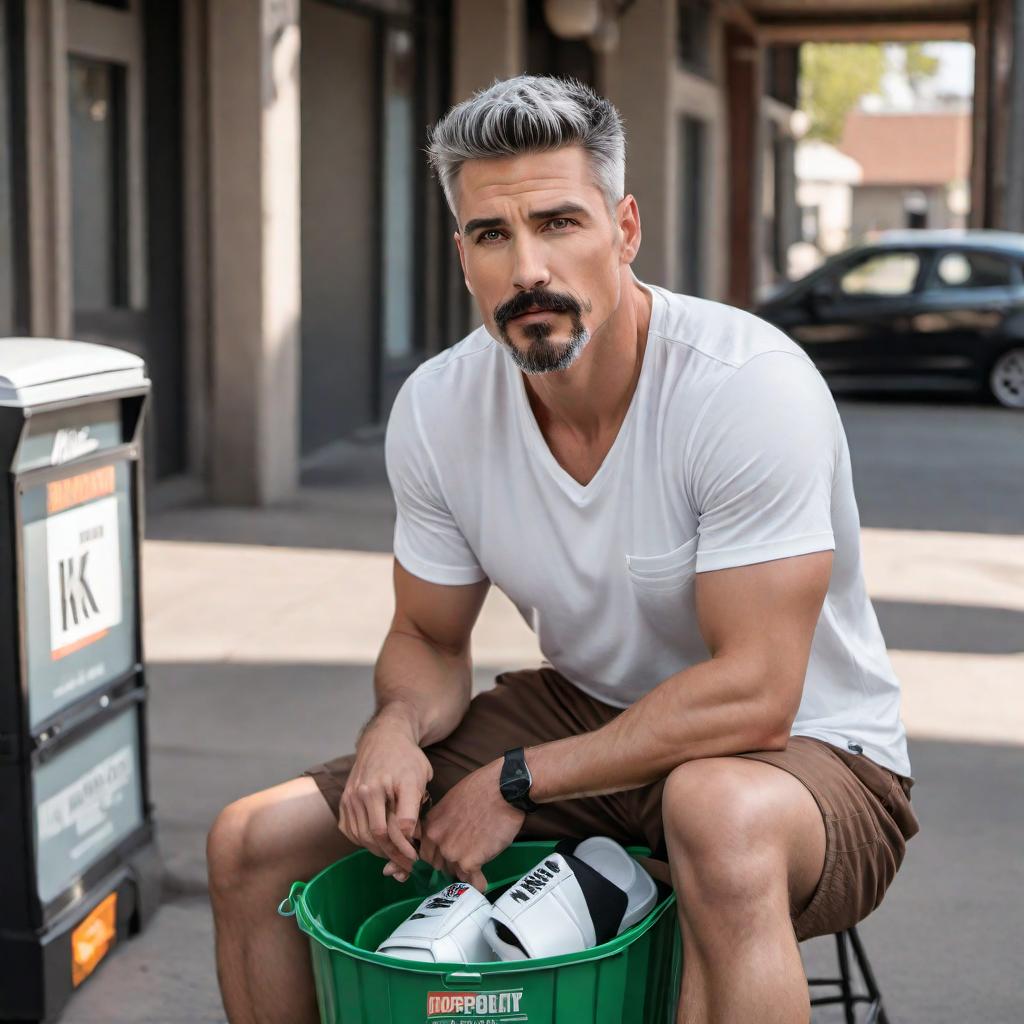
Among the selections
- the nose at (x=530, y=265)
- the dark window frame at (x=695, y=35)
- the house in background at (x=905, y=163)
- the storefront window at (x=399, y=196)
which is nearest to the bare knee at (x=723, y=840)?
the nose at (x=530, y=265)

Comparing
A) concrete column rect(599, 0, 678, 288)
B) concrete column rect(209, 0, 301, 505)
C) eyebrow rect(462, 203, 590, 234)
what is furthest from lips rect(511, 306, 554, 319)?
concrete column rect(599, 0, 678, 288)

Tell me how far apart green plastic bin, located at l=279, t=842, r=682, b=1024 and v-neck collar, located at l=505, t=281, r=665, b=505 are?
0.61 meters

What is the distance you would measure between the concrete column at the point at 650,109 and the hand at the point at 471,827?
Result: 14.8m

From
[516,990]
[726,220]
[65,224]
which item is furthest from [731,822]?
[726,220]

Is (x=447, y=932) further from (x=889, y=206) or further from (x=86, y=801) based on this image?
(x=889, y=206)

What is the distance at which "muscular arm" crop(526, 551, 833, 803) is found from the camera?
2.38 meters

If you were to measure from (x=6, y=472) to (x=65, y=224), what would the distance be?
486 cm

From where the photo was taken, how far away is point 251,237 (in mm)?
8672

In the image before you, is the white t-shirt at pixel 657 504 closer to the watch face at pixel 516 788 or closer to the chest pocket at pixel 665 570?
the chest pocket at pixel 665 570

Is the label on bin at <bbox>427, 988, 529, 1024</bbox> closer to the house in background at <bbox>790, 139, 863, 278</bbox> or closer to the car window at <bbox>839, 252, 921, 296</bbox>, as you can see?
the car window at <bbox>839, 252, 921, 296</bbox>

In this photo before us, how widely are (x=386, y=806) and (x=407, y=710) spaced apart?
24cm

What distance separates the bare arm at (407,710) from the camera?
2461 mm

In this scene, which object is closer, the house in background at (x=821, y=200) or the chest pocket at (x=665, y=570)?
the chest pocket at (x=665, y=570)

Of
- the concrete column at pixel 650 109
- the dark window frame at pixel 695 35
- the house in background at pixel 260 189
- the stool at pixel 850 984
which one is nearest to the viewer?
the stool at pixel 850 984
